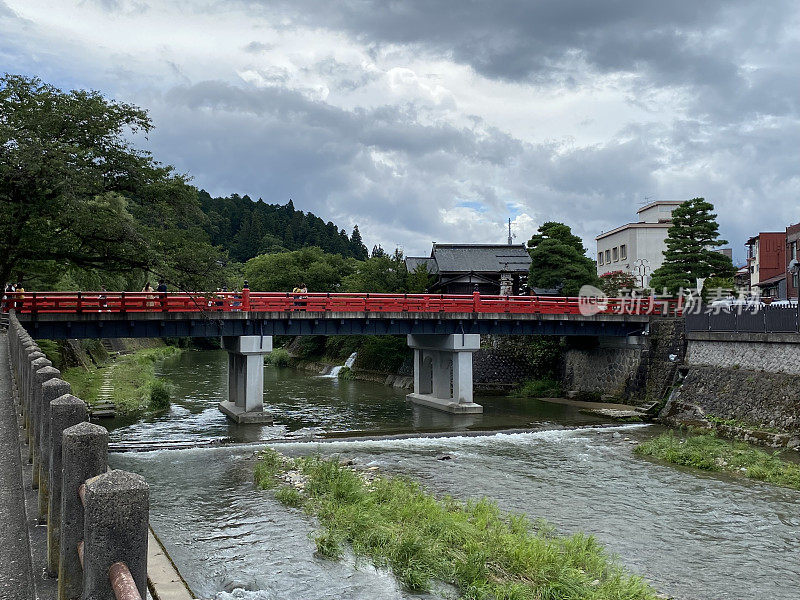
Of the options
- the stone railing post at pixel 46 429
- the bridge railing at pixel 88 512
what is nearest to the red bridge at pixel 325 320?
the stone railing post at pixel 46 429

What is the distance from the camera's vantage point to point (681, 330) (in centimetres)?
3791

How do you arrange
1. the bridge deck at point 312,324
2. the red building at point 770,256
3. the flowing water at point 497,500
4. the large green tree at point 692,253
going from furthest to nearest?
1. the red building at point 770,256
2. the large green tree at point 692,253
3. the bridge deck at point 312,324
4. the flowing water at point 497,500

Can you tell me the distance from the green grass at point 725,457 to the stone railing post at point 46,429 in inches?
802

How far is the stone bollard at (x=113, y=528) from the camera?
12.5 feet

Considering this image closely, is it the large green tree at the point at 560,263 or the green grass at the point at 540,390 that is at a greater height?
the large green tree at the point at 560,263

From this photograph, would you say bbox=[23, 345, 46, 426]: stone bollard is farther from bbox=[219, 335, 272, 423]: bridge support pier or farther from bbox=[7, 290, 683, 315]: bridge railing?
bbox=[219, 335, 272, 423]: bridge support pier

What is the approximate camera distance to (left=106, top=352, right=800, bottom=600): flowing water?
12.2 metres

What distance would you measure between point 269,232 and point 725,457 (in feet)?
428

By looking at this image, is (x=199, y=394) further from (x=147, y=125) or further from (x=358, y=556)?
(x=358, y=556)

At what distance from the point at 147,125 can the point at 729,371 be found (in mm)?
29264

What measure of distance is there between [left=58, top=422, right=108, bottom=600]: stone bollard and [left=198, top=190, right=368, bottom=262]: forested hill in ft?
390

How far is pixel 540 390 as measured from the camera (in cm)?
4734

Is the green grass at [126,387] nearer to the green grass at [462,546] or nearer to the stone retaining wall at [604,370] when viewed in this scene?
the green grass at [462,546]

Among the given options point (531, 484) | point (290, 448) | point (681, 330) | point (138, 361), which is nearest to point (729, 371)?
point (681, 330)
